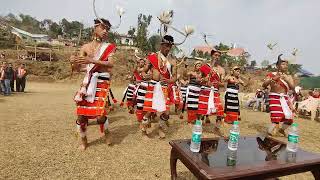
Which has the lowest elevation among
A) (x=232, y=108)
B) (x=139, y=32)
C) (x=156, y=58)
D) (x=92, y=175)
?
(x=92, y=175)

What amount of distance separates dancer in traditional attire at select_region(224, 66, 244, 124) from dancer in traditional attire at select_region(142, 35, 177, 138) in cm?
292

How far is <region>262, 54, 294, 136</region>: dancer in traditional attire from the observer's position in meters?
7.88

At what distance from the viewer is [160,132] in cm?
716

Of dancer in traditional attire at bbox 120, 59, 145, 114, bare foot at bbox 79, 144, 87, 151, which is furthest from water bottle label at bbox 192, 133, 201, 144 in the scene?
dancer in traditional attire at bbox 120, 59, 145, 114

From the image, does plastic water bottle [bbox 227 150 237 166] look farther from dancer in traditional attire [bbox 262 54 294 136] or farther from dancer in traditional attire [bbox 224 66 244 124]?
dancer in traditional attire [bbox 224 66 244 124]

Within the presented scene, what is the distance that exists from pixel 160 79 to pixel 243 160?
3.56 m

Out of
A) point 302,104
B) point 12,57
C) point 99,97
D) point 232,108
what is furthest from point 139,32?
point 99,97

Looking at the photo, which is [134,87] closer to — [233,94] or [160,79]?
[233,94]

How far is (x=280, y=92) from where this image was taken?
316 inches

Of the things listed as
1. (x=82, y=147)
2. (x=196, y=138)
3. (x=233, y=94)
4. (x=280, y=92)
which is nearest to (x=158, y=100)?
(x=82, y=147)

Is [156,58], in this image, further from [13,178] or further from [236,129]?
[13,178]

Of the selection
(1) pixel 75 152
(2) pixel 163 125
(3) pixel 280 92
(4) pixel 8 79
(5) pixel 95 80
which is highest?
(5) pixel 95 80

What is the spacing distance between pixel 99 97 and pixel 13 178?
209 centimetres

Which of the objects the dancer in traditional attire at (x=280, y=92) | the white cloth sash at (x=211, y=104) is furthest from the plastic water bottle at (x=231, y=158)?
the dancer in traditional attire at (x=280, y=92)
